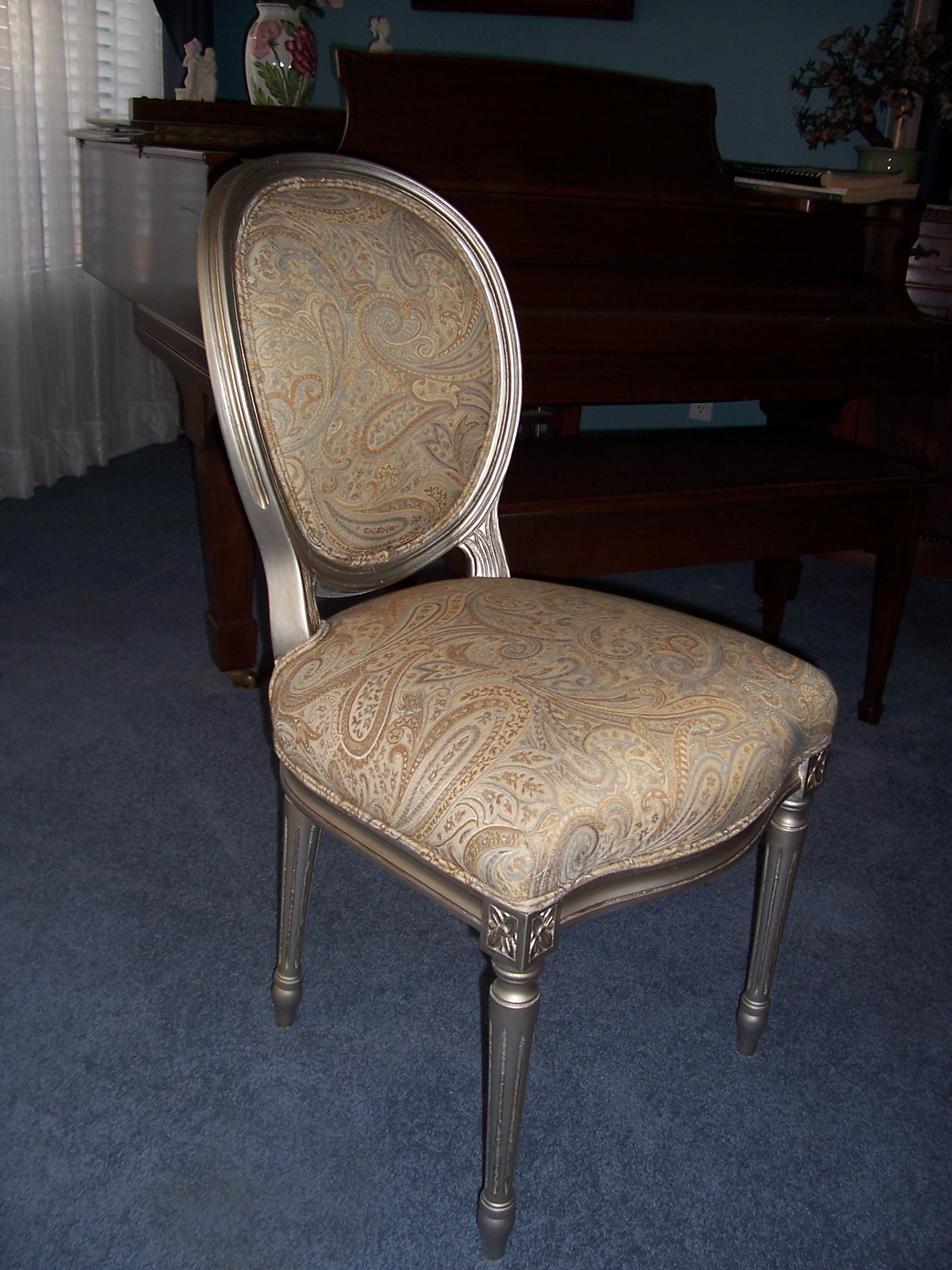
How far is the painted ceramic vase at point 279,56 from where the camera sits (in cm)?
187

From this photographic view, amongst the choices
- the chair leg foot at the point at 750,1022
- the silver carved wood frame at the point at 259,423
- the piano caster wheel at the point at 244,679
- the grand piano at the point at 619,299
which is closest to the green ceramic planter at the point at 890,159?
the grand piano at the point at 619,299

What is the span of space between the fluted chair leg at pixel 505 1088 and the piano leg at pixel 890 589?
49.7 inches

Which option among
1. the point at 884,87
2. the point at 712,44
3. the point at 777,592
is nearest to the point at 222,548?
the point at 777,592

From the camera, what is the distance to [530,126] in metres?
1.75

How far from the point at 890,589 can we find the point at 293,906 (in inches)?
49.3

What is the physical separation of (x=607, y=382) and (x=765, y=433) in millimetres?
613

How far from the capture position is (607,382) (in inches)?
63.1

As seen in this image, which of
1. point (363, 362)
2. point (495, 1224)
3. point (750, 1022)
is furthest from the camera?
point (750, 1022)

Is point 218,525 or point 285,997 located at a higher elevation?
point 218,525

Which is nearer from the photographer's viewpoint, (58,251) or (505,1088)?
(505,1088)

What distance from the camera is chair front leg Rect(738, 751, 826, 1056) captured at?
1.03 meters

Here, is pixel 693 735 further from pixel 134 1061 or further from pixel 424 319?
pixel 134 1061

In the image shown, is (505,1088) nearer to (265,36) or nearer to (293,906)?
(293,906)

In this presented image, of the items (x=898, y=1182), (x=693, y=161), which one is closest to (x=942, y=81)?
(x=693, y=161)
